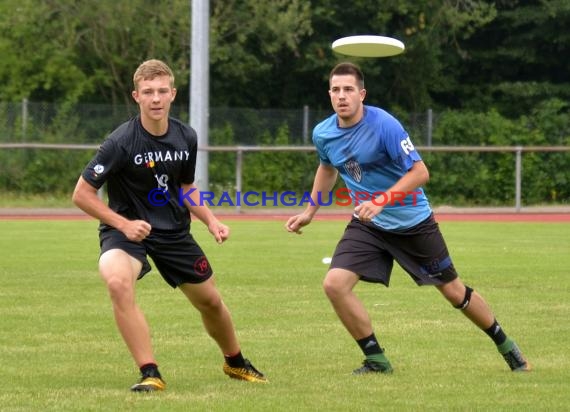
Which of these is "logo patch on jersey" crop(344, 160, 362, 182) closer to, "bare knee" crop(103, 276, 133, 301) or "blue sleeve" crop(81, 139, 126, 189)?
"blue sleeve" crop(81, 139, 126, 189)

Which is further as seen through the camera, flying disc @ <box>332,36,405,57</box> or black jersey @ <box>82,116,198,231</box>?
flying disc @ <box>332,36,405,57</box>

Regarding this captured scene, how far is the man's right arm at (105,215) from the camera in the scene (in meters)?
7.07


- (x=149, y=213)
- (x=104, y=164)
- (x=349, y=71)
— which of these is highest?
(x=349, y=71)

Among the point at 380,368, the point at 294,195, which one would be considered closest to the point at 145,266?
the point at 380,368

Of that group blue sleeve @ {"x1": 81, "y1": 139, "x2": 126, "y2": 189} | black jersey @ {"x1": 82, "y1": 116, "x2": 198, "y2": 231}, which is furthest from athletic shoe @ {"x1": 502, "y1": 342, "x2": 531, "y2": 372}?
blue sleeve @ {"x1": 81, "y1": 139, "x2": 126, "y2": 189}

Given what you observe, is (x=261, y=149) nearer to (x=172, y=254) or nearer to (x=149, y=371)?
(x=172, y=254)

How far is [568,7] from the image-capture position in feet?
122

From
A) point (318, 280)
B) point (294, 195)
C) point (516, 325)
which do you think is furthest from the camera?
point (294, 195)

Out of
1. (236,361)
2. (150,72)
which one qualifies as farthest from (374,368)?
(150,72)

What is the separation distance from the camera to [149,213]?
7520mm

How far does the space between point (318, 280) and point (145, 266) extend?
6229 millimetres

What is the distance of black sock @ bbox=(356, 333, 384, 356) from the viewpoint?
8039 mm

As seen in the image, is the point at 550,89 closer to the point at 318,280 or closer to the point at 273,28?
the point at 273,28

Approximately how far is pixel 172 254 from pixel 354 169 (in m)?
1.42
